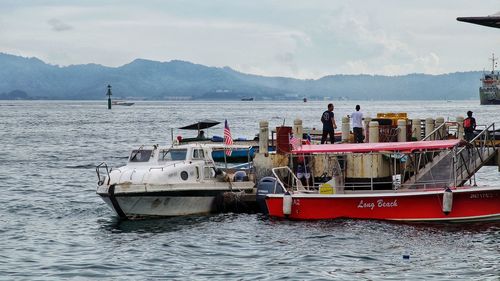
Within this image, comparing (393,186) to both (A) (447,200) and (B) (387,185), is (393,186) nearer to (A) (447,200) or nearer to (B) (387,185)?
(B) (387,185)

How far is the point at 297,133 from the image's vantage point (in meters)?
40.2

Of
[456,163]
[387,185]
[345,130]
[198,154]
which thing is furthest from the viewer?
[345,130]

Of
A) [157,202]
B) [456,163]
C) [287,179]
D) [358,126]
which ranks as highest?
[358,126]

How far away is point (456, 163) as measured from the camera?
34219mm

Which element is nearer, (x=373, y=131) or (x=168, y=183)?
(x=168, y=183)

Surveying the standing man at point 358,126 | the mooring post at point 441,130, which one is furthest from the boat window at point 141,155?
the mooring post at point 441,130

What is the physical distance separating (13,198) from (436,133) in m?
20.9

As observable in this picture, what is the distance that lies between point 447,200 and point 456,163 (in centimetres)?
246

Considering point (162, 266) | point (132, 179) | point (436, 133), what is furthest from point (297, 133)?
point (162, 266)

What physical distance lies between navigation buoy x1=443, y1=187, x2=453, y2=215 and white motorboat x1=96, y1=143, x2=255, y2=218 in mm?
8789

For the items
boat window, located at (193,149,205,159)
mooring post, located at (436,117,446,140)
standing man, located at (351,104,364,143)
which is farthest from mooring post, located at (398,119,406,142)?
boat window, located at (193,149,205,159)

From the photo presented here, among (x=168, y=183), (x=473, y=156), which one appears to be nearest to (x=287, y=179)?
(x=168, y=183)

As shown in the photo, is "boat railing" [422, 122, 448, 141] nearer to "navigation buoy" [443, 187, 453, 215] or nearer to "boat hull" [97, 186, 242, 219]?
"navigation buoy" [443, 187, 453, 215]

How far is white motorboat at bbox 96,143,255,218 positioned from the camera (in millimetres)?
34656
